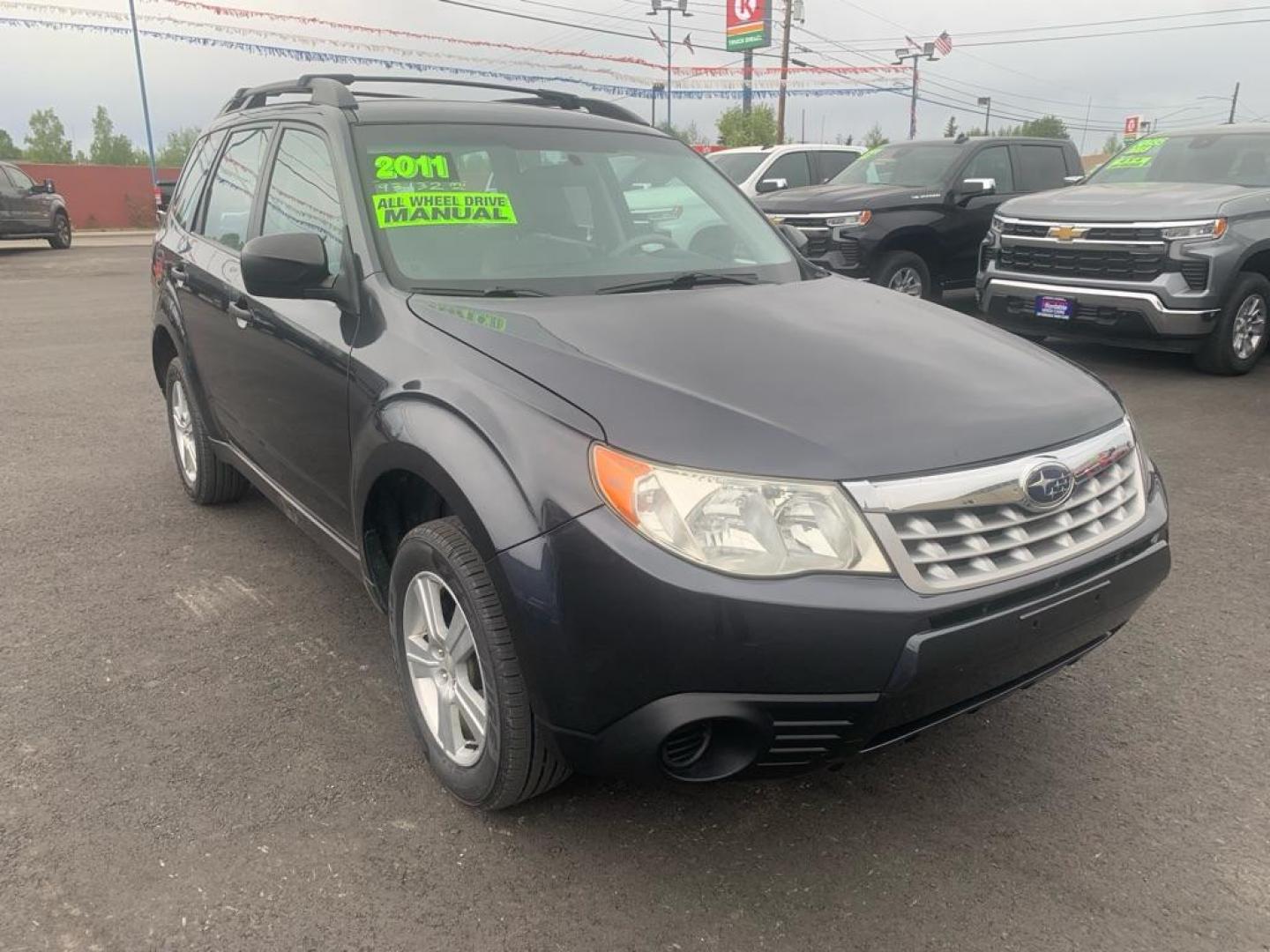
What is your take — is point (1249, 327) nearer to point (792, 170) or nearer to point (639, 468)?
point (792, 170)

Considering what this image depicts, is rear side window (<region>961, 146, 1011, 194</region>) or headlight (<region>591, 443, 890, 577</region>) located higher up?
rear side window (<region>961, 146, 1011, 194</region>)

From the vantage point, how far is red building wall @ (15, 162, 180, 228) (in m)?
39.4

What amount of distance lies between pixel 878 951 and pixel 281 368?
2.42m

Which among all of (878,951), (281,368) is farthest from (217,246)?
(878,951)

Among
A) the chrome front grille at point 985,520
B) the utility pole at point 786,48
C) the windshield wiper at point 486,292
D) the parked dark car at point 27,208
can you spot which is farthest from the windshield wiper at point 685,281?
the utility pole at point 786,48

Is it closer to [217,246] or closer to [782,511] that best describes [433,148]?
[217,246]

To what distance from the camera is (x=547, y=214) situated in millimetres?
3219

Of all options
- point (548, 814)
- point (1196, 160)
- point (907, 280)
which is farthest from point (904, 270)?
point (548, 814)

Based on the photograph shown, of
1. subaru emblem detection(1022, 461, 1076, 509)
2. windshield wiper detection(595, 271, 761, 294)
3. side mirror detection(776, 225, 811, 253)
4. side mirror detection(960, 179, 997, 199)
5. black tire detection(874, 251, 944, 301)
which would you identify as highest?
side mirror detection(960, 179, 997, 199)

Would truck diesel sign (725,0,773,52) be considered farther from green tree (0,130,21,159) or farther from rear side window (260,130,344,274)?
green tree (0,130,21,159)

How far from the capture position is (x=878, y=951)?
2098 mm

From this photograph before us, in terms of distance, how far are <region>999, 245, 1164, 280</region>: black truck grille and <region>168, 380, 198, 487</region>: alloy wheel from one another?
612 centimetres

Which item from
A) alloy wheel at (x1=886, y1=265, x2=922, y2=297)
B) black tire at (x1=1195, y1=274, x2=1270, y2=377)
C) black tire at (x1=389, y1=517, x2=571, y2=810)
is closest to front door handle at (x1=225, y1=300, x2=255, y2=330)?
black tire at (x1=389, y1=517, x2=571, y2=810)

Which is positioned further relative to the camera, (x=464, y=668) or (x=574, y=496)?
(x=464, y=668)
